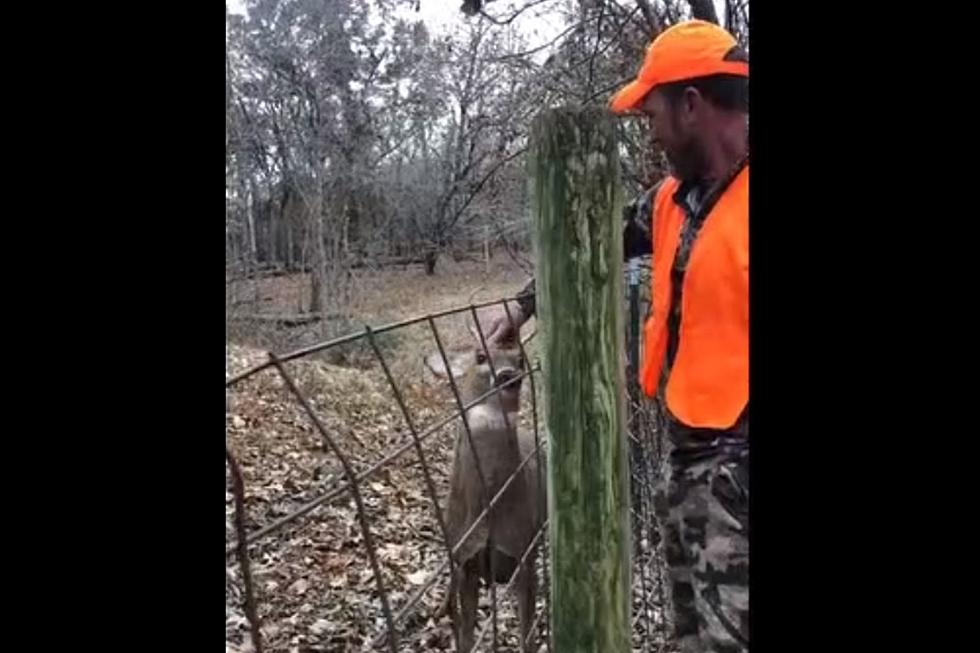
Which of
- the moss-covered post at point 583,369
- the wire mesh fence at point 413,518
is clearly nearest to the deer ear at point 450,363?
the wire mesh fence at point 413,518

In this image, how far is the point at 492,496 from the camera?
1351 mm

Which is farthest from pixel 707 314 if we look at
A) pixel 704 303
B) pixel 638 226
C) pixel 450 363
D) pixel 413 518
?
pixel 413 518

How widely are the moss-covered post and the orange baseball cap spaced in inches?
3.0

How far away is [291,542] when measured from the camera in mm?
997

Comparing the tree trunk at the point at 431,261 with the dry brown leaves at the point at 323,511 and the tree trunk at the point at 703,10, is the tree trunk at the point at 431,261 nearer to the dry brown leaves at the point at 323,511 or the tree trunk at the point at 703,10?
the dry brown leaves at the point at 323,511

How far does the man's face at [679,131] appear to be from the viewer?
98 centimetres

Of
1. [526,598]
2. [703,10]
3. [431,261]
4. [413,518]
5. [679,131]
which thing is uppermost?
[703,10]

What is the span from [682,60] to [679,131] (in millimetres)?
67

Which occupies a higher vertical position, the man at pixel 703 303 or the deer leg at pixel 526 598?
the man at pixel 703 303

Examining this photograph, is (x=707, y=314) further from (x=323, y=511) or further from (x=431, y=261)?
(x=323, y=511)
